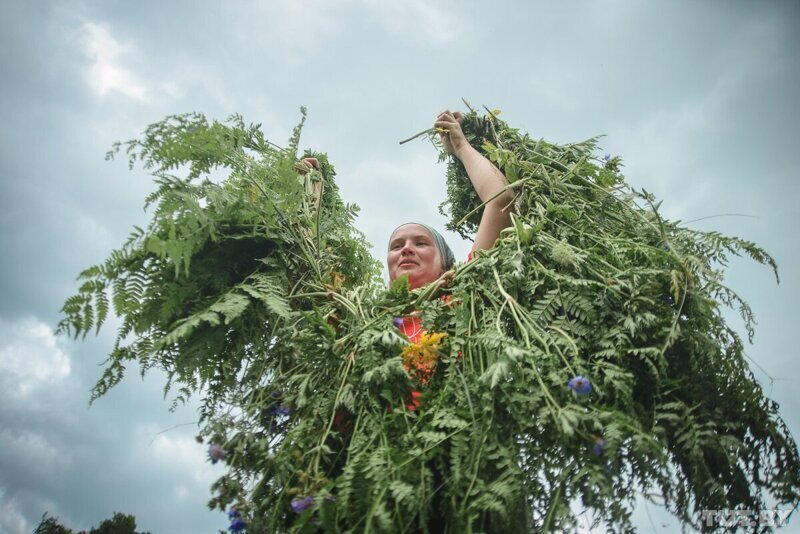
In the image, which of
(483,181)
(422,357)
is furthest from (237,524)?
(483,181)

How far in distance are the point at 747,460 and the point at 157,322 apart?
197 centimetres

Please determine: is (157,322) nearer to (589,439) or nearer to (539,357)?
(539,357)

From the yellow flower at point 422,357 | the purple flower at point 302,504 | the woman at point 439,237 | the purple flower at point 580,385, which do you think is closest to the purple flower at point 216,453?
the purple flower at point 302,504

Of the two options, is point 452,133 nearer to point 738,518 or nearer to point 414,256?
point 414,256

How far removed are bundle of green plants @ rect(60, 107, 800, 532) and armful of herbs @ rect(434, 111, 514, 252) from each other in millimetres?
429

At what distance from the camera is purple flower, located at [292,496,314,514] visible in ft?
4.63

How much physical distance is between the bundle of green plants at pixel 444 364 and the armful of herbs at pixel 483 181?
0.43 metres

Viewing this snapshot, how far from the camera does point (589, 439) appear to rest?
1389 mm

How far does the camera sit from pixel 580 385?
144 cm

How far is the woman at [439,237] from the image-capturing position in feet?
8.71

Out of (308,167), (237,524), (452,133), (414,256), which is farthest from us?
(452,133)

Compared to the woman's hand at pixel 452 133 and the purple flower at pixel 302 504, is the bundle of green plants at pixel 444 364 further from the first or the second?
the woman's hand at pixel 452 133

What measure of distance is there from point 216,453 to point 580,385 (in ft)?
3.52

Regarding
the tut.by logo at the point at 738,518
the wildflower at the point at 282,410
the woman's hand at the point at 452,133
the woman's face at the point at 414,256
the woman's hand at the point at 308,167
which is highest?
the woman's hand at the point at 452,133
